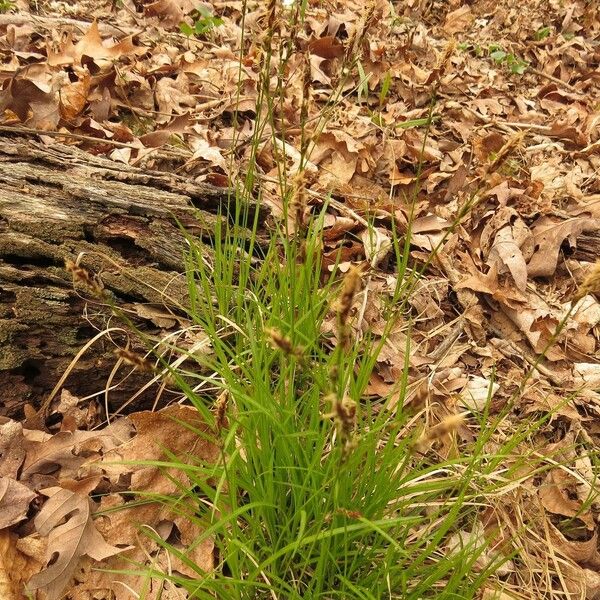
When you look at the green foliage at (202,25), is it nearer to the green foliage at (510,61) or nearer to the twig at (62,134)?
the twig at (62,134)

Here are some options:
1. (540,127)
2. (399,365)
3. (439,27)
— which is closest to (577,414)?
(399,365)

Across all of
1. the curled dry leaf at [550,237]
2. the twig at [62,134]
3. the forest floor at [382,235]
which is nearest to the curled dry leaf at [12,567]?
the forest floor at [382,235]

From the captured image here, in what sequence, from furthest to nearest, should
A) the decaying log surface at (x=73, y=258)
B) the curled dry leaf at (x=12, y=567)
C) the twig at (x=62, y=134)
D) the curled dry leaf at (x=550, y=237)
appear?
the curled dry leaf at (x=550, y=237)
the twig at (x=62, y=134)
the decaying log surface at (x=73, y=258)
the curled dry leaf at (x=12, y=567)

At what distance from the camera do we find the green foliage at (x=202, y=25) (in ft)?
11.6

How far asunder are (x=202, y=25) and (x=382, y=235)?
2.18 meters

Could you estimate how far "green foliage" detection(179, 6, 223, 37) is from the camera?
139 inches

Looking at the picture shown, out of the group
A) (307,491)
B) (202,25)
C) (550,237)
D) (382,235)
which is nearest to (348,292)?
(307,491)

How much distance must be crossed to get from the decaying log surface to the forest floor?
6.1 inches

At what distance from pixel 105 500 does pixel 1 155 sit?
1247 millimetres

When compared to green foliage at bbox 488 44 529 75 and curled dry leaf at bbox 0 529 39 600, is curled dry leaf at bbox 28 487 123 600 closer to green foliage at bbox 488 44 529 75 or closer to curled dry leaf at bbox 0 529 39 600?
curled dry leaf at bbox 0 529 39 600

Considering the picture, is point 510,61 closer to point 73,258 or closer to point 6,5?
point 6,5

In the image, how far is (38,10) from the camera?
359cm

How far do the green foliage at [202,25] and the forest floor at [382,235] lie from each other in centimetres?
2

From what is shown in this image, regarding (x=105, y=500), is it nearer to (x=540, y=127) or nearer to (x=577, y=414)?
(x=577, y=414)
